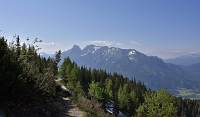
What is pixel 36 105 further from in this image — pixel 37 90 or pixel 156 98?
pixel 156 98

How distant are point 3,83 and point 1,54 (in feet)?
6.28

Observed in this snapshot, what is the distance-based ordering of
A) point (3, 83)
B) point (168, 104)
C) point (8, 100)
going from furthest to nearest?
1. point (168, 104)
2. point (8, 100)
3. point (3, 83)

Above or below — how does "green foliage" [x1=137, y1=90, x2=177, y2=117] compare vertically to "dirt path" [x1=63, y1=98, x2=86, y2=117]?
below

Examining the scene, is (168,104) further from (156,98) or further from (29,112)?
(29,112)

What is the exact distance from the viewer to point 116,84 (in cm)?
15050

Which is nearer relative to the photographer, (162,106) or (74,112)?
(74,112)

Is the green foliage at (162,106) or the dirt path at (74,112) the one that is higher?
the dirt path at (74,112)

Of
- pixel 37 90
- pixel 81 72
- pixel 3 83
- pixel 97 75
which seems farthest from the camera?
pixel 97 75

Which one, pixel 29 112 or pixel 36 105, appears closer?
pixel 29 112

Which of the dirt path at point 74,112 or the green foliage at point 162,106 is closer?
the dirt path at point 74,112

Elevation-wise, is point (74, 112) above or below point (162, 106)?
above

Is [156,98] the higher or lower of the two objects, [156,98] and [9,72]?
the lower

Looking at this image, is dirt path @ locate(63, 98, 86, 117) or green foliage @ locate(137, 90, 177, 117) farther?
green foliage @ locate(137, 90, 177, 117)

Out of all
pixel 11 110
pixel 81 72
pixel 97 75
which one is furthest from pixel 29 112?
pixel 97 75
